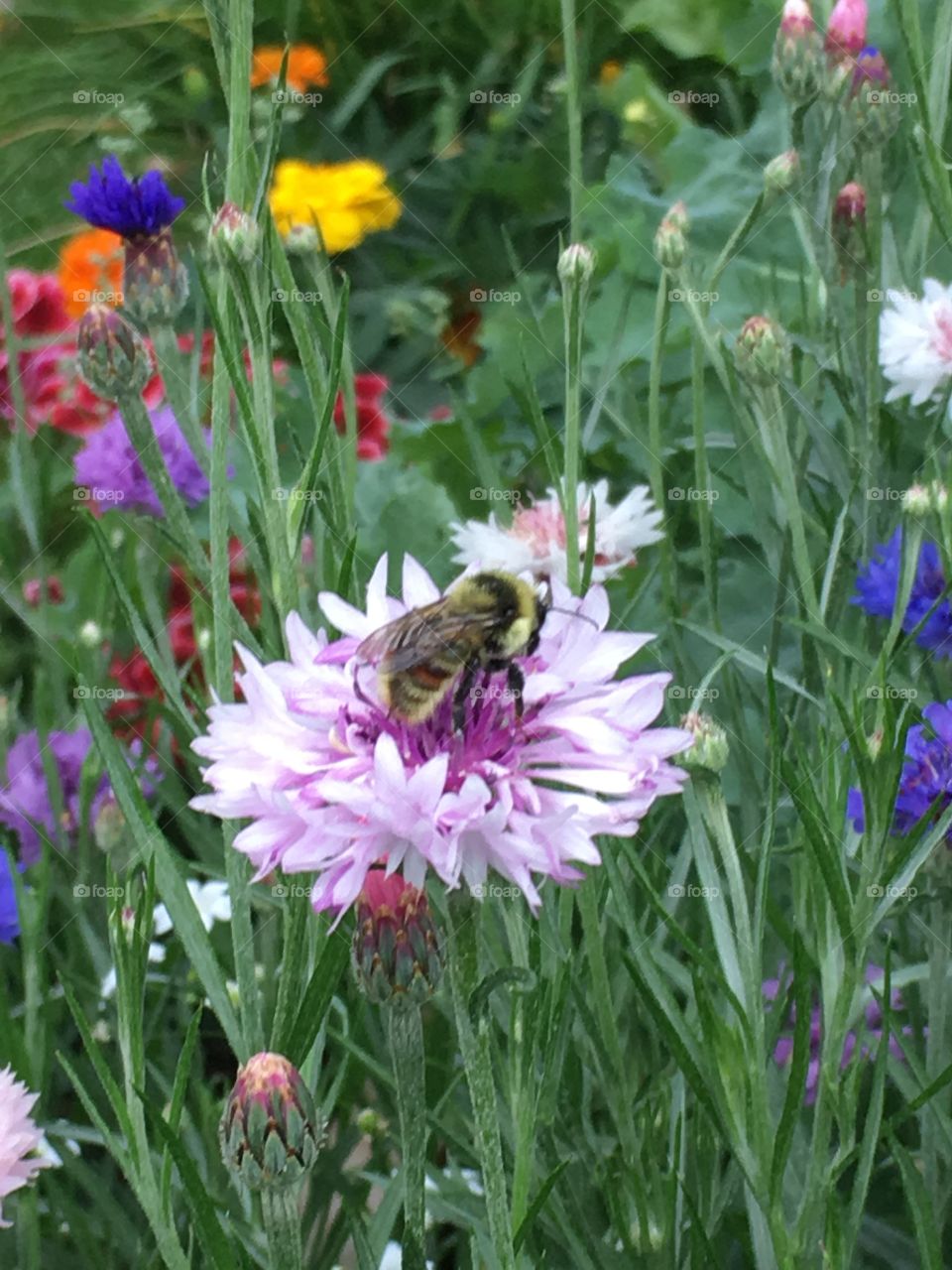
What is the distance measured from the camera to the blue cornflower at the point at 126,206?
647 millimetres

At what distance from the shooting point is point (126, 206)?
652mm

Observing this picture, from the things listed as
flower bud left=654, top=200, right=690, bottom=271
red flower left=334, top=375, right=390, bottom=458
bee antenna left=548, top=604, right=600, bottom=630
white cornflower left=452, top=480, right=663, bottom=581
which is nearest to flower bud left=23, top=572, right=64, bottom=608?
red flower left=334, top=375, right=390, bottom=458

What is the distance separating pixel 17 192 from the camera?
1.61 metres

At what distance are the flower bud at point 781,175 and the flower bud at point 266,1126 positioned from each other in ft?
1.29

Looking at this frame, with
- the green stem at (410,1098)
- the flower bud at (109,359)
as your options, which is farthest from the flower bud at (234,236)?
the green stem at (410,1098)

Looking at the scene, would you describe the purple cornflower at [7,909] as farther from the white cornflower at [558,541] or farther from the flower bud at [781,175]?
the flower bud at [781,175]

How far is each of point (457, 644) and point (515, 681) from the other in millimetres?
19

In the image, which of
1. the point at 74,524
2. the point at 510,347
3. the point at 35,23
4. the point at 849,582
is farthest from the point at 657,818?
the point at 35,23

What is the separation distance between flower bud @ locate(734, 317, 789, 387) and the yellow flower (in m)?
0.82

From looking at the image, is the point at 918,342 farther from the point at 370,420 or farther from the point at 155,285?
the point at 370,420

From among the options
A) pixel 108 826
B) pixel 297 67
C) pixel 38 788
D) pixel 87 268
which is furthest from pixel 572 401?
pixel 297 67

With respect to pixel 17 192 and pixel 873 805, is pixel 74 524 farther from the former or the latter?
pixel 873 805

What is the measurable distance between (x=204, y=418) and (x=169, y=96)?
2.09 ft

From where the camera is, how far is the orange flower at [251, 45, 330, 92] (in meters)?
1.56
